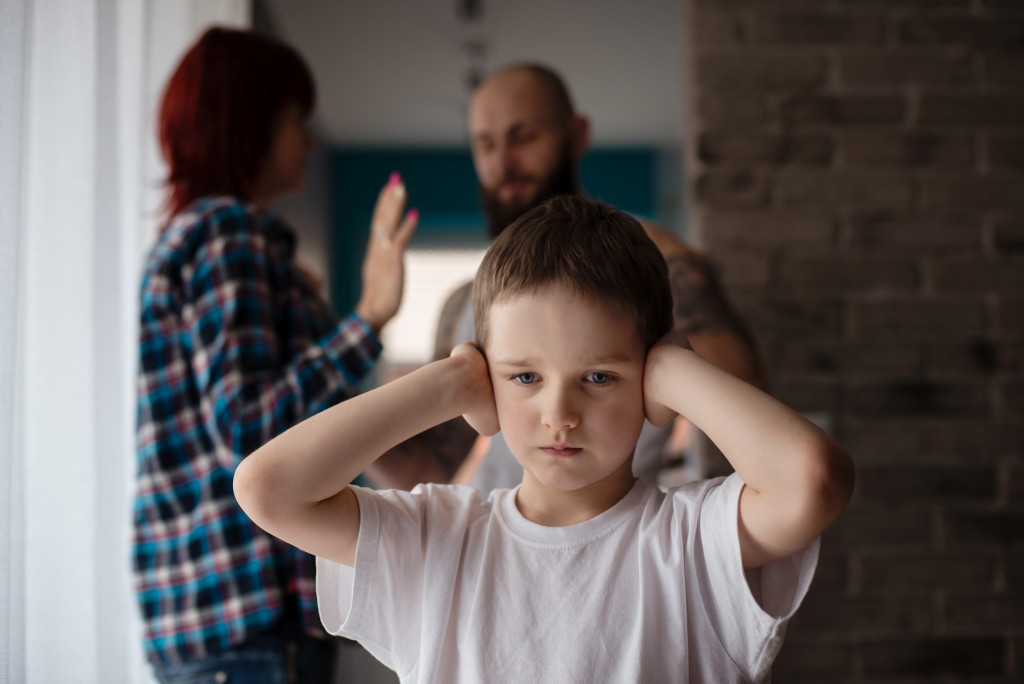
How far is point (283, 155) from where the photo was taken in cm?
114

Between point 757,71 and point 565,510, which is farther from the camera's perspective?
point 757,71

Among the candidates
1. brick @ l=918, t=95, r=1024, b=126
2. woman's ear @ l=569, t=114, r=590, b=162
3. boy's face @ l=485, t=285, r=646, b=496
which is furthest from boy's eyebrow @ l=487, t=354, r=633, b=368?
brick @ l=918, t=95, r=1024, b=126

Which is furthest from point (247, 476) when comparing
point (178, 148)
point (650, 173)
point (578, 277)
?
point (650, 173)

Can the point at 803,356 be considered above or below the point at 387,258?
below

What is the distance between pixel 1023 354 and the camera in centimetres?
160

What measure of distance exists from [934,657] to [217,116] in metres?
1.69

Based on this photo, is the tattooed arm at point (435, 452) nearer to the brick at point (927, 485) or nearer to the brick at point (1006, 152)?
the brick at point (927, 485)

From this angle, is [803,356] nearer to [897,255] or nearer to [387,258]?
[897,255]

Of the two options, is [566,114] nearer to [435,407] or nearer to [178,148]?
[178,148]

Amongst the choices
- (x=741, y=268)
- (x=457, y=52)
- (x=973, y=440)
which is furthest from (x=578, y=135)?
(x=457, y=52)

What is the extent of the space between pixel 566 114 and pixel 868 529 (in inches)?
41.5

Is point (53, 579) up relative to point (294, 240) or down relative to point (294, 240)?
down

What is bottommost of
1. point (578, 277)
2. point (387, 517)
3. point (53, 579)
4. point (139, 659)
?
point (139, 659)

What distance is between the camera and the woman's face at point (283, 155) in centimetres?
113
